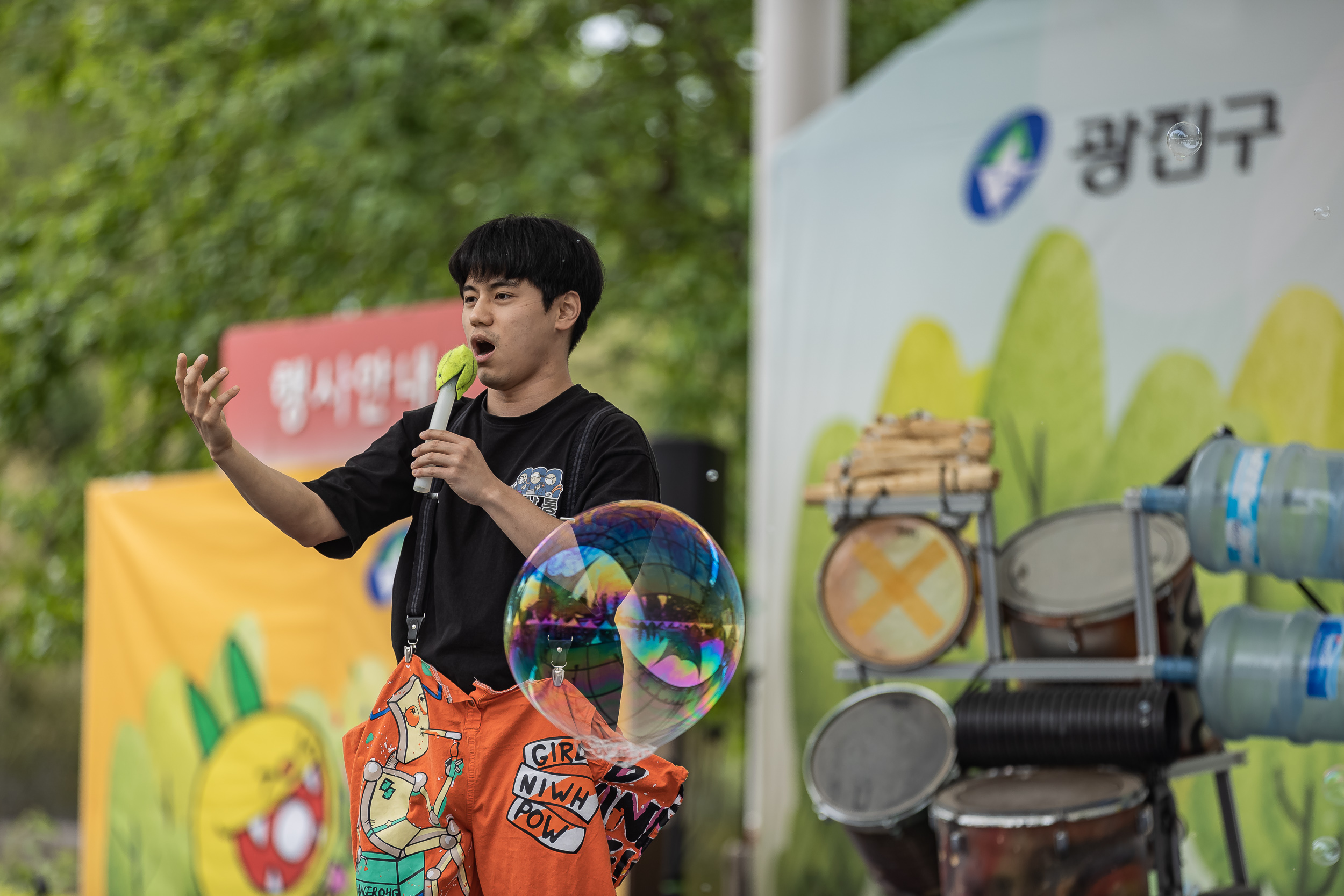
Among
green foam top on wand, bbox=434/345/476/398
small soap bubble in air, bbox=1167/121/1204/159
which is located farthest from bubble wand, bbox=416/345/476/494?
small soap bubble in air, bbox=1167/121/1204/159

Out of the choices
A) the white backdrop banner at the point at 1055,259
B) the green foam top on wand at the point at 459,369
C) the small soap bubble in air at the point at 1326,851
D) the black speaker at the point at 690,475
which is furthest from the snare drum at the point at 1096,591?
the green foam top on wand at the point at 459,369

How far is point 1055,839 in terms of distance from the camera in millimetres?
3609

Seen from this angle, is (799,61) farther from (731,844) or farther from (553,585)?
(553,585)

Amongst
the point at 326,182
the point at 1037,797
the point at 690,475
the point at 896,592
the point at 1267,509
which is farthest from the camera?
the point at 326,182

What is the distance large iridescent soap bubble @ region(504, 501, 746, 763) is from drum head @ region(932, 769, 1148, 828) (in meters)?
1.77

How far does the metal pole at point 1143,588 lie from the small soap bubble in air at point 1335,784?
2.11ft

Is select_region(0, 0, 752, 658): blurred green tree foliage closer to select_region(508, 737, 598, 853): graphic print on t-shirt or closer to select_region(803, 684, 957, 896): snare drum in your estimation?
select_region(803, 684, 957, 896): snare drum

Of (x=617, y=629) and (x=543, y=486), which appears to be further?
(x=543, y=486)

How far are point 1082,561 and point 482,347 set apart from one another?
253 cm

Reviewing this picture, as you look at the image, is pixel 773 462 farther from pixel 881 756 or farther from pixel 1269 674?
pixel 1269 674

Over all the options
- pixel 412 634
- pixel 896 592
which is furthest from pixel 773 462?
pixel 412 634

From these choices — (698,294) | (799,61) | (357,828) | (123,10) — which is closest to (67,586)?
(123,10)

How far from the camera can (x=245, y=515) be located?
5.83 m

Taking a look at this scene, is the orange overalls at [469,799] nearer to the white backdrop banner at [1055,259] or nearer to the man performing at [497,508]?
the man performing at [497,508]
